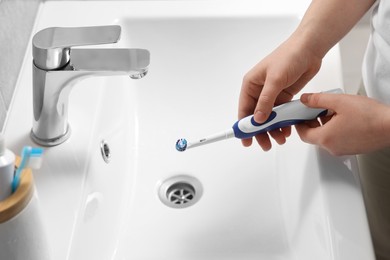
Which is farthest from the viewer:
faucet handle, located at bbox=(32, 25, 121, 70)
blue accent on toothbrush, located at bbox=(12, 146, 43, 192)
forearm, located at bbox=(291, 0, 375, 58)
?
forearm, located at bbox=(291, 0, 375, 58)

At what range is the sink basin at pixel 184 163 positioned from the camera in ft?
1.89

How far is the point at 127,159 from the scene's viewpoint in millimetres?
710

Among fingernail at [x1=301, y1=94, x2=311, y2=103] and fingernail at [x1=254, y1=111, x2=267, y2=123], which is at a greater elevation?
fingernail at [x1=301, y1=94, x2=311, y2=103]

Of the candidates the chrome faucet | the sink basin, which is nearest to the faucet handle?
the chrome faucet

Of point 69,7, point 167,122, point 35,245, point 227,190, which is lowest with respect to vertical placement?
point 35,245

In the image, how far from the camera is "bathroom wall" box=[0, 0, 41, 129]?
24.4 inches

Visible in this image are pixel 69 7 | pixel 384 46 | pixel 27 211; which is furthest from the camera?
pixel 69 7

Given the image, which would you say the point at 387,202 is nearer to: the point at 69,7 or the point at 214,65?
the point at 214,65

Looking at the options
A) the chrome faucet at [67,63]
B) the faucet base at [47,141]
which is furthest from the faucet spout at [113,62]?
the faucet base at [47,141]

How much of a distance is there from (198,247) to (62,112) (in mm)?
218

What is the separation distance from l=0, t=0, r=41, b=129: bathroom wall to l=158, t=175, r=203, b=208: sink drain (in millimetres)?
216

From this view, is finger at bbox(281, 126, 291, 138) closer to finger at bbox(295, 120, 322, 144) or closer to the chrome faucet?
finger at bbox(295, 120, 322, 144)

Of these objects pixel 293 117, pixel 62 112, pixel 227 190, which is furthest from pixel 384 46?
pixel 62 112

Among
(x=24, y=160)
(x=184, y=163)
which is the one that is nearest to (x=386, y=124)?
(x=184, y=163)
